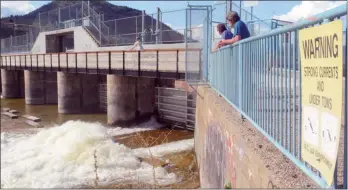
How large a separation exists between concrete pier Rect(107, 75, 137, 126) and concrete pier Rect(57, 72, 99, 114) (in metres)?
6.34

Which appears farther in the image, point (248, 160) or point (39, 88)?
point (39, 88)

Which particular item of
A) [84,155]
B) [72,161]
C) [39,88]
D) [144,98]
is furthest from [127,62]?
[39,88]

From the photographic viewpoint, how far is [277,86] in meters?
3.23

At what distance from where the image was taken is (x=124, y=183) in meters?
10.9

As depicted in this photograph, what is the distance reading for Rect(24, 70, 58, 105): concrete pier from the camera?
30.7 metres

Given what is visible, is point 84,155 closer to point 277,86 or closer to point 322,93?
point 277,86

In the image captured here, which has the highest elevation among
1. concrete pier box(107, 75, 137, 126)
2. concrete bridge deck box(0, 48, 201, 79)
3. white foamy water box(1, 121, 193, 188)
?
concrete bridge deck box(0, 48, 201, 79)

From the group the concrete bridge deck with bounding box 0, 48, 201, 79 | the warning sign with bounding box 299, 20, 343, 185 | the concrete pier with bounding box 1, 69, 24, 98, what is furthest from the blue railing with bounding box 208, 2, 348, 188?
the concrete pier with bounding box 1, 69, 24, 98

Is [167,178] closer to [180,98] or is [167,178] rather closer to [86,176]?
[86,176]

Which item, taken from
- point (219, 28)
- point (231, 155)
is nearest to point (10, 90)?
point (219, 28)

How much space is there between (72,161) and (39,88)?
788 inches

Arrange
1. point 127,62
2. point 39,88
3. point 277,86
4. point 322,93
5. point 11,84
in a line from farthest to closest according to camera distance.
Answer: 1. point 11,84
2. point 39,88
3. point 127,62
4. point 277,86
5. point 322,93

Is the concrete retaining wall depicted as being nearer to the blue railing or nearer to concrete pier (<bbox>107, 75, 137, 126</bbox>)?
the blue railing

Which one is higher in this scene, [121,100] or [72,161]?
[121,100]
